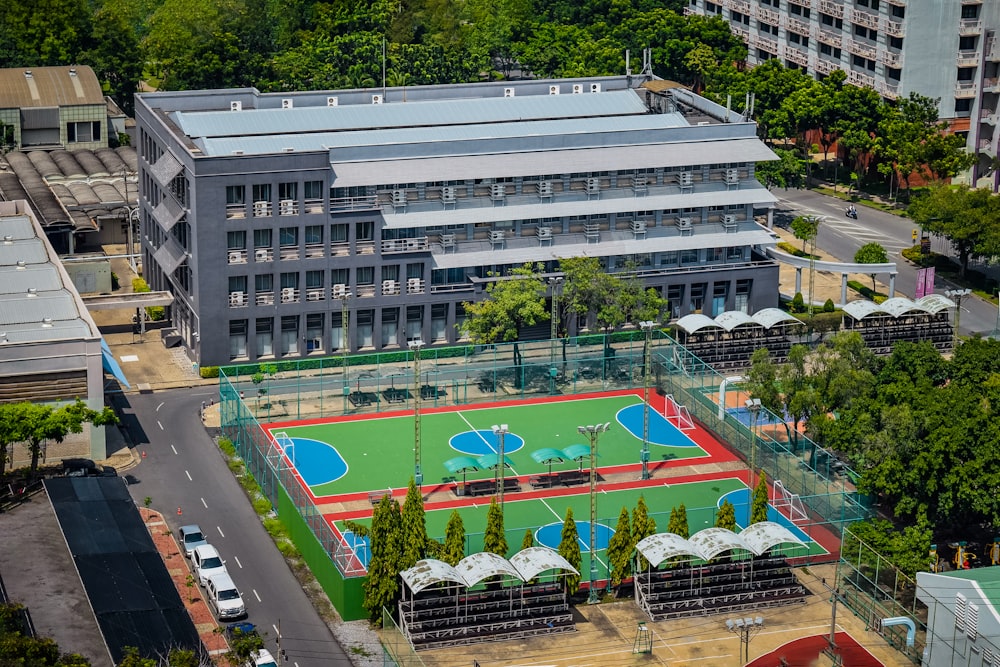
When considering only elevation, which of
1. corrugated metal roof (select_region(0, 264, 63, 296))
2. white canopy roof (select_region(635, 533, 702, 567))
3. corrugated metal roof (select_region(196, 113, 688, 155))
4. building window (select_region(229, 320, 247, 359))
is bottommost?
white canopy roof (select_region(635, 533, 702, 567))

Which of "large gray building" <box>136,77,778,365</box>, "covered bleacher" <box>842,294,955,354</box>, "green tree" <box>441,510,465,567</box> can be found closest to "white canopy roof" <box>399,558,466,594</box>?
"green tree" <box>441,510,465,567</box>

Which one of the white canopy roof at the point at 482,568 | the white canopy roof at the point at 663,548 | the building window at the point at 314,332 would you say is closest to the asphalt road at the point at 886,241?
the building window at the point at 314,332

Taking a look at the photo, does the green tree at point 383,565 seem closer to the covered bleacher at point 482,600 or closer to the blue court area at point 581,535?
the covered bleacher at point 482,600

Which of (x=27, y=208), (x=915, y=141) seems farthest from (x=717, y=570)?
(x=915, y=141)

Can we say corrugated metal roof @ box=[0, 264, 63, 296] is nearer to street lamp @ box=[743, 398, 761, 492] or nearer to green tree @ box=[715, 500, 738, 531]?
street lamp @ box=[743, 398, 761, 492]

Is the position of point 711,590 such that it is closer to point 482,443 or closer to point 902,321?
point 482,443

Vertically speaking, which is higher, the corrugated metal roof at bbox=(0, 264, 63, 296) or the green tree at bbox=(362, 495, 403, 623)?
the corrugated metal roof at bbox=(0, 264, 63, 296)

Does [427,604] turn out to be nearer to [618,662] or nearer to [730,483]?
[618,662]
